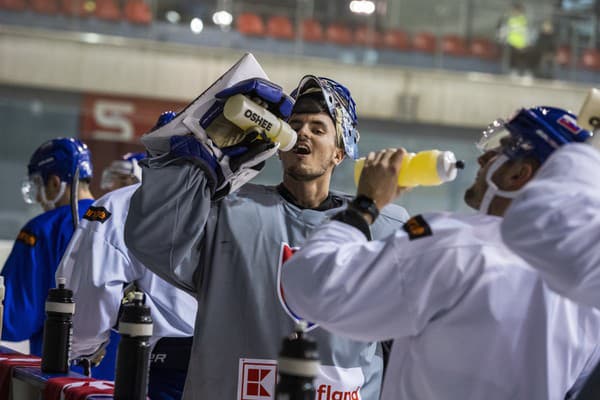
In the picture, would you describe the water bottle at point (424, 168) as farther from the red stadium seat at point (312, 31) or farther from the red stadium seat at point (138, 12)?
the red stadium seat at point (312, 31)

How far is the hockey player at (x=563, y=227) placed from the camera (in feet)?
4.41

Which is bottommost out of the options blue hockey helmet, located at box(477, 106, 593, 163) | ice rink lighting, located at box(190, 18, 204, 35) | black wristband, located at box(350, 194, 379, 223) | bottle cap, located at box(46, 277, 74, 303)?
bottle cap, located at box(46, 277, 74, 303)

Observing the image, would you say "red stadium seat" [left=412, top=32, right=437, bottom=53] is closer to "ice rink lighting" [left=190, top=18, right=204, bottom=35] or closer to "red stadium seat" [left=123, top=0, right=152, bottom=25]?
"ice rink lighting" [left=190, top=18, right=204, bottom=35]

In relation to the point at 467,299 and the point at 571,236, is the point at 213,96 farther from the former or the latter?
the point at 571,236

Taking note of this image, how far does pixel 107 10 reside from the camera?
9.89 meters

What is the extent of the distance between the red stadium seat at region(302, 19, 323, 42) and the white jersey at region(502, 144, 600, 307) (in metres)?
8.98

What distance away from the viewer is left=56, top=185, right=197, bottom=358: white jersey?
10.2 feet

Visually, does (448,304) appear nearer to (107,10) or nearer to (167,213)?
(167,213)

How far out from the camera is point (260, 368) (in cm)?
216

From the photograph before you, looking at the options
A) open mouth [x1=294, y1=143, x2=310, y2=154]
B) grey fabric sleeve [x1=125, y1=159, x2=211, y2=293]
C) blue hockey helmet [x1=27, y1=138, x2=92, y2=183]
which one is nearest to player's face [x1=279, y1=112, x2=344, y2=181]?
open mouth [x1=294, y1=143, x2=310, y2=154]

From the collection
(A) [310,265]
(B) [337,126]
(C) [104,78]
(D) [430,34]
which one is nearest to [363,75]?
(D) [430,34]

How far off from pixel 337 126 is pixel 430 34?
27.3 ft

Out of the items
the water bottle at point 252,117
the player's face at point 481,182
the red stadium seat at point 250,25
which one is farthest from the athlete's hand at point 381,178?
the red stadium seat at point 250,25

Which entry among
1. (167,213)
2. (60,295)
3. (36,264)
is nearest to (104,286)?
(60,295)
